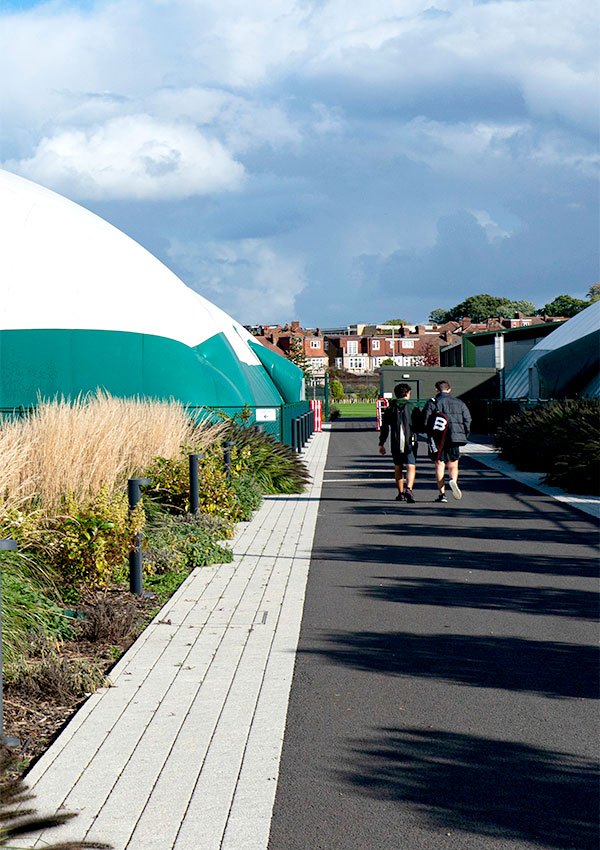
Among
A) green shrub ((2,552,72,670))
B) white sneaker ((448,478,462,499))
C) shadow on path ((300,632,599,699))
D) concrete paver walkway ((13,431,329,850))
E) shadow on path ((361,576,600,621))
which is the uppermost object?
green shrub ((2,552,72,670))

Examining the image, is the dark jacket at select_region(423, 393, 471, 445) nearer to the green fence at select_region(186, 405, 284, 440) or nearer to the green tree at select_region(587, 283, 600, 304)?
the green fence at select_region(186, 405, 284, 440)

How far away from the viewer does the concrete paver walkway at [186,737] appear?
12.7 ft

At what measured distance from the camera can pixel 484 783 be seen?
4305 mm

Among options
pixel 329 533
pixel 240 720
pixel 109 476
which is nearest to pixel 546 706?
pixel 240 720

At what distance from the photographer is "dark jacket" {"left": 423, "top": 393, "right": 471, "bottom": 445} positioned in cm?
1500

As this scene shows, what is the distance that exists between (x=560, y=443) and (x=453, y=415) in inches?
166

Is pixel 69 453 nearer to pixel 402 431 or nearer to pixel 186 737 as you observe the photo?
pixel 186 737

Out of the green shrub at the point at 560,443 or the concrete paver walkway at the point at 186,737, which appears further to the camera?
the green shrub at the point at 560,443

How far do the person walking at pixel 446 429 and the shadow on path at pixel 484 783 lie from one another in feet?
33.3

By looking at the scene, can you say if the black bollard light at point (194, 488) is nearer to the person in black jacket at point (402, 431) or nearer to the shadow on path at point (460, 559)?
the shadow on path at point (460, 559)

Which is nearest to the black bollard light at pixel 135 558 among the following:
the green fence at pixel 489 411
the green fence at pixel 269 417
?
the green fence at pixel 269 417

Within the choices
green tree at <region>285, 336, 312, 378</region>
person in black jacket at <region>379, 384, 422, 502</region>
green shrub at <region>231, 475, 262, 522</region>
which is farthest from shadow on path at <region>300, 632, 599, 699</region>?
green tree at <region>285, 336, 312, 378</region>

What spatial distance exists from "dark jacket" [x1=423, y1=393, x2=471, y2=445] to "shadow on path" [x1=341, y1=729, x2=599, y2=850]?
10272mm

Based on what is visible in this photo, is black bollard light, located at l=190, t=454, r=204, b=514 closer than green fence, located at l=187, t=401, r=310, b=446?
Yes
